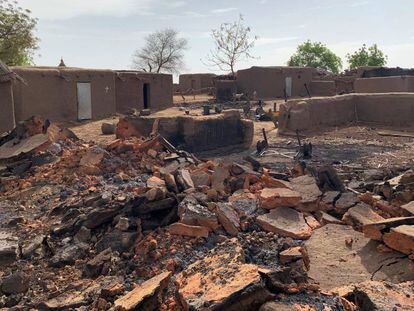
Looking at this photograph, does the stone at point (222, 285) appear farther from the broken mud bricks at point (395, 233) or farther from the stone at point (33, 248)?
the stone at point (33, 248)

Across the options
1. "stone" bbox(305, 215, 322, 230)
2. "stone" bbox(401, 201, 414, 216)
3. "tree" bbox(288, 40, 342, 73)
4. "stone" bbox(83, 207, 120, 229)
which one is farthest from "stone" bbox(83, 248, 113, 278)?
"tree" bbox(288, 40, 342, 73)

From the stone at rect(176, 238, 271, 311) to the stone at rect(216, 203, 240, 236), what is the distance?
2.54ft

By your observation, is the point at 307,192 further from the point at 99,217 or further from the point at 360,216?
the point at 99,217

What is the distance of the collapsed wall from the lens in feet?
46.6

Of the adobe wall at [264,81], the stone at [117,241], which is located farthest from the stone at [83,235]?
the adobe wall at [264,81]

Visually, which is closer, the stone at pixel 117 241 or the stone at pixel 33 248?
the stone at pixel 117 241

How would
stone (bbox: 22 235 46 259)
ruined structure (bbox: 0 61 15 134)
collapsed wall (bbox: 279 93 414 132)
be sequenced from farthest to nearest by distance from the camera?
collapsed wall (bbox: 279 93 414 132)
ruined structure (bbox: 0 61 15 134)
stone (bbox: 22 235 46 259)

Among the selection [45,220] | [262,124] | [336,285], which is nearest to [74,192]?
[45,220]

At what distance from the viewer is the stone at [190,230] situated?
17.7ft

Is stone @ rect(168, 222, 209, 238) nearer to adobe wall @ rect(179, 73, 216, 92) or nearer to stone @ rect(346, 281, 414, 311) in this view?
stone @ rect(346, 281, 414, 311)

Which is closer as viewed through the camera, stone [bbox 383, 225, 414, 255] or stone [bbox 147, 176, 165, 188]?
stone [bbox 383, 225, 414, 255]

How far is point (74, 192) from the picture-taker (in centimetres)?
807

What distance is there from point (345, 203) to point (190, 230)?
236 centimetres

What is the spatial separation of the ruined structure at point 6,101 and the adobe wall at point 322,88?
64.0 feet
